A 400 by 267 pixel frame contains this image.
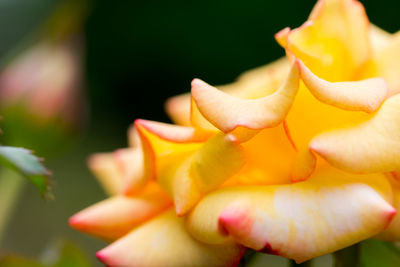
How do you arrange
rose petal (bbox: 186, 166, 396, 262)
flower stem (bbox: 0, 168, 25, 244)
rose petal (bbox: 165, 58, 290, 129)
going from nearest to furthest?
rose petal (bbox: 186, 166, 396, 262) → rose petal (bbox: 165, 58, 290, 129) → flower stem (bbox: 0, 168, 25, 244)

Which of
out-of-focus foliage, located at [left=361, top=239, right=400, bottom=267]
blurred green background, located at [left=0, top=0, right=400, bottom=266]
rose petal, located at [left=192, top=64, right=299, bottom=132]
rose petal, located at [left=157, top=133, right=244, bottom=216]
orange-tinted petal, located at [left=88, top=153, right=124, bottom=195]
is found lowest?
blurred green background, located at [left=0, top=0, right=400, bottom=266]

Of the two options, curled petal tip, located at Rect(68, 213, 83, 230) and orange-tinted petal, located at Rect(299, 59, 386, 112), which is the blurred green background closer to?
curled petal tip, located at Rect(68, 213, 83, 230)

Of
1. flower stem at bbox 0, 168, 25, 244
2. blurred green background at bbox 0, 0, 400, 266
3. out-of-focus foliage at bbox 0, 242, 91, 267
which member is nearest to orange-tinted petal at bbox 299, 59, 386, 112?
out-of-focus foliage at bbox 0, 242, 91, 267

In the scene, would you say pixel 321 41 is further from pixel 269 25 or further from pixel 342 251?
Answer: pixel 269 25

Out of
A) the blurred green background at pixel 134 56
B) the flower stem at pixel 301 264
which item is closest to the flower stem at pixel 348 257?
the flower stem at pixel 301 264

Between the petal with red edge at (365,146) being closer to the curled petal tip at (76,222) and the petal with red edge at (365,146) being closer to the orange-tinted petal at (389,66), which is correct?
the orange-tinted petal at (389,66)
